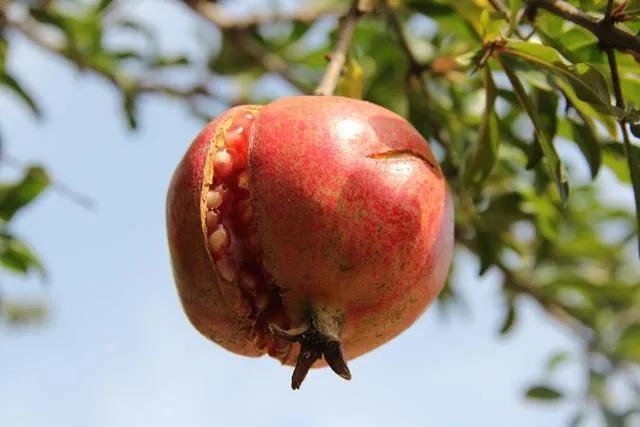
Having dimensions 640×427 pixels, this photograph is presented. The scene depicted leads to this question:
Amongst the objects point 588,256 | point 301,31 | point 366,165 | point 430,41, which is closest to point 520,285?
point 588,256

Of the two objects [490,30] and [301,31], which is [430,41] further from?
[490,30]

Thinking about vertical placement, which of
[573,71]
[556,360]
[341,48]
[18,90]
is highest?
[573,71]

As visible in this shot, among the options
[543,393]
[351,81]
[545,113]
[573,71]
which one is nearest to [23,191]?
[351,81]

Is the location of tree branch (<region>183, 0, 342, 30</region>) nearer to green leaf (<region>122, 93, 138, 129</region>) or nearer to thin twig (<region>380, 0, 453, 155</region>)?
green leaf (<region>122, 93, 138, 129</region>)

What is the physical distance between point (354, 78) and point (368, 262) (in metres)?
0.63

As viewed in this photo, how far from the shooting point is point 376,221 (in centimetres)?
135

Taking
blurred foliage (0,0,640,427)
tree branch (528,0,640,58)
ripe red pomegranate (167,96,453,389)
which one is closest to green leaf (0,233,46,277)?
blurred foliage (0,0,640,427)

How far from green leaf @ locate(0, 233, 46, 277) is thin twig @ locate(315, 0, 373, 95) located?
2.89 feet

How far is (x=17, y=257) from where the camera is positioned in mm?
2180

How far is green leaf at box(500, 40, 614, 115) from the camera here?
142cm

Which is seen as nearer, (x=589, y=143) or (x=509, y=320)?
(x=589, y=143)

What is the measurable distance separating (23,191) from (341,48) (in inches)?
36.1

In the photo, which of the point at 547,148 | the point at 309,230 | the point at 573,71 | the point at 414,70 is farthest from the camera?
the point at 414,70

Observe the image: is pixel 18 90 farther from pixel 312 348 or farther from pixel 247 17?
pixel 312 348
